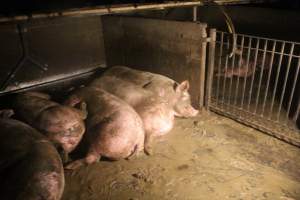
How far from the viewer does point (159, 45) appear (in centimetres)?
479

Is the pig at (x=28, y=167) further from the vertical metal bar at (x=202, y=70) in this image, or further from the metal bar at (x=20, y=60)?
the vertical metal bar at (x=202, y=70)

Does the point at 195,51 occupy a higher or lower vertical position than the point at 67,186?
higher

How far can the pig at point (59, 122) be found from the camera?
11.3 ft

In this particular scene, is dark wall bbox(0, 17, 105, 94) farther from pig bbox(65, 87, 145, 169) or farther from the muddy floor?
the muddy floor

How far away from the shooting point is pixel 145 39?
498 centimetres

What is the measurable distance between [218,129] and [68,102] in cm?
220

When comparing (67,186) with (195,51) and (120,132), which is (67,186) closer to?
(120,132)

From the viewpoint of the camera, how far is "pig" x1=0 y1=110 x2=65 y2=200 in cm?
260

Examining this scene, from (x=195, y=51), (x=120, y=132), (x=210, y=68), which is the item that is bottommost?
(x=120, y=132)

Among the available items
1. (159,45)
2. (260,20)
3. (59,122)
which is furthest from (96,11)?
(260,20)

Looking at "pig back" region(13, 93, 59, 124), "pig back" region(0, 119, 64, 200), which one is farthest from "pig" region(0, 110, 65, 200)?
"pig back" region(13, 93, 59, 124)

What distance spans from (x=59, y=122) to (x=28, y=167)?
0.80 m

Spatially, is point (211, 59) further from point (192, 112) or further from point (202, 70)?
point (192, 112)

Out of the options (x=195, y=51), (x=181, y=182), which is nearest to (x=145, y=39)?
(x=195, y=51)
